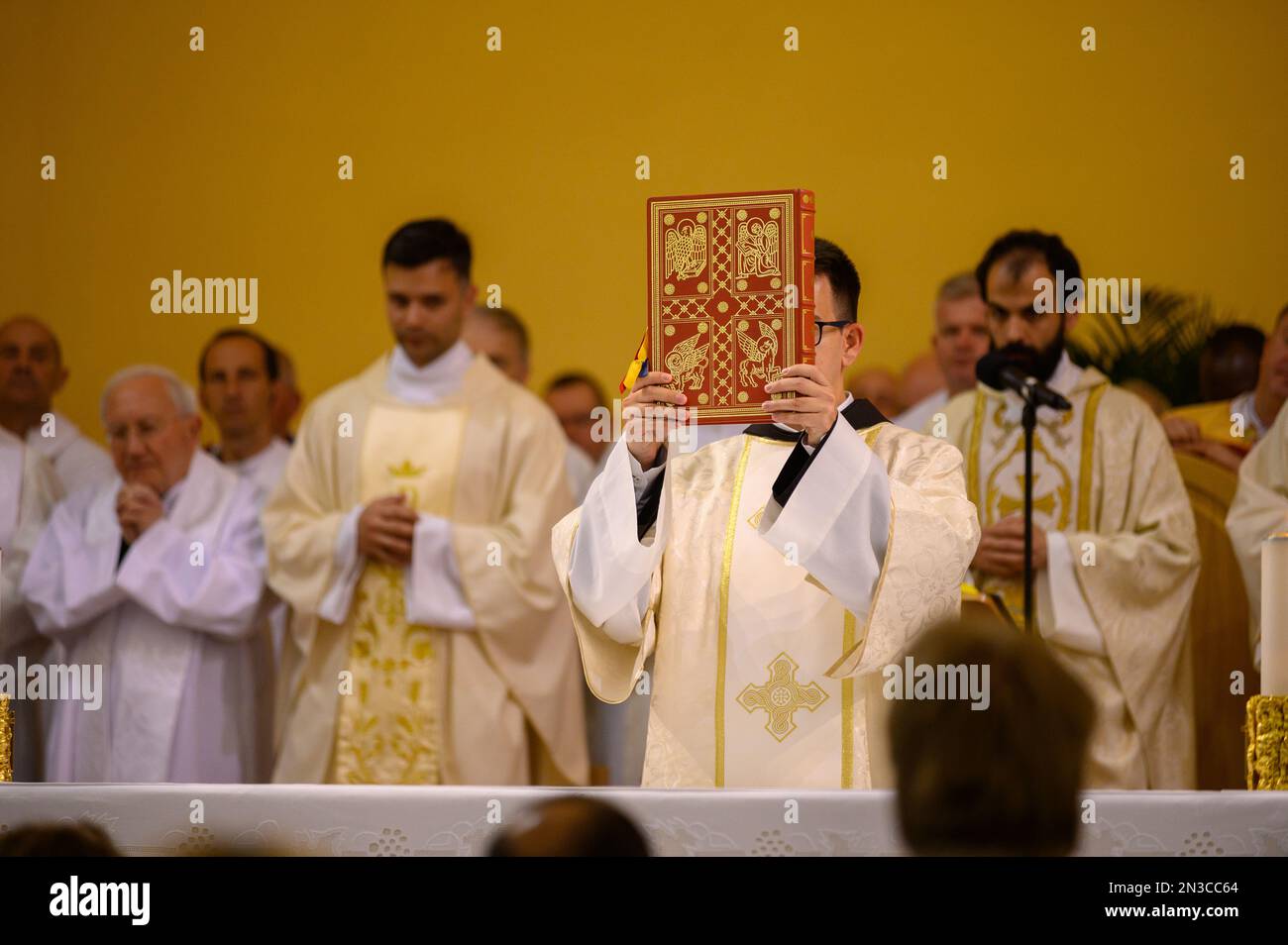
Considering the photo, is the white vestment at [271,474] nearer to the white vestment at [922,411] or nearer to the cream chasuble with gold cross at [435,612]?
the cream chasuble with gold cross at [435,612]

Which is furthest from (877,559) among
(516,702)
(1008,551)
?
(516,702)

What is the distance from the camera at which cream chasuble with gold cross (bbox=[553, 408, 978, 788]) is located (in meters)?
3.67

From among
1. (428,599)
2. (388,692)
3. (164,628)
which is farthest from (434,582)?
(164,628)

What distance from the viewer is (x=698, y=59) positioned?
290 inches

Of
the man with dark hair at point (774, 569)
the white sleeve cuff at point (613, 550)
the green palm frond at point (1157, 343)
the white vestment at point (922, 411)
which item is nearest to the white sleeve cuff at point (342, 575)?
the white vestment at point (922, 411)

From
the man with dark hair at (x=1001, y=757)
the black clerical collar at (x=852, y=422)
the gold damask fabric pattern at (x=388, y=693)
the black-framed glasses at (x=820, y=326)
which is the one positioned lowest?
the gold damask fabric pattern at (x=388, y=693)

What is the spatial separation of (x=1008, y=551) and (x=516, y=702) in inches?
75.5

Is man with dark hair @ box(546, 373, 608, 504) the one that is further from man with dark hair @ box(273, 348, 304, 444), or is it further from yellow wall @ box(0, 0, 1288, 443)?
man with dark hair @ box(273, 348, 304, 444)

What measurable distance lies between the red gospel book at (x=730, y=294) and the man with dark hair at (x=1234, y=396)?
131 inches

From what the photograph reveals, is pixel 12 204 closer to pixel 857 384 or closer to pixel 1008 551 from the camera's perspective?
pixel 857 384

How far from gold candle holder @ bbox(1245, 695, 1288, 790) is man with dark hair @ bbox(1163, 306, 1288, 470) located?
328cm

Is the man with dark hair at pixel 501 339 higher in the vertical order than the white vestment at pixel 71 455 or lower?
higher

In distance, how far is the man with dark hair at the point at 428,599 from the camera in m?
6.68
